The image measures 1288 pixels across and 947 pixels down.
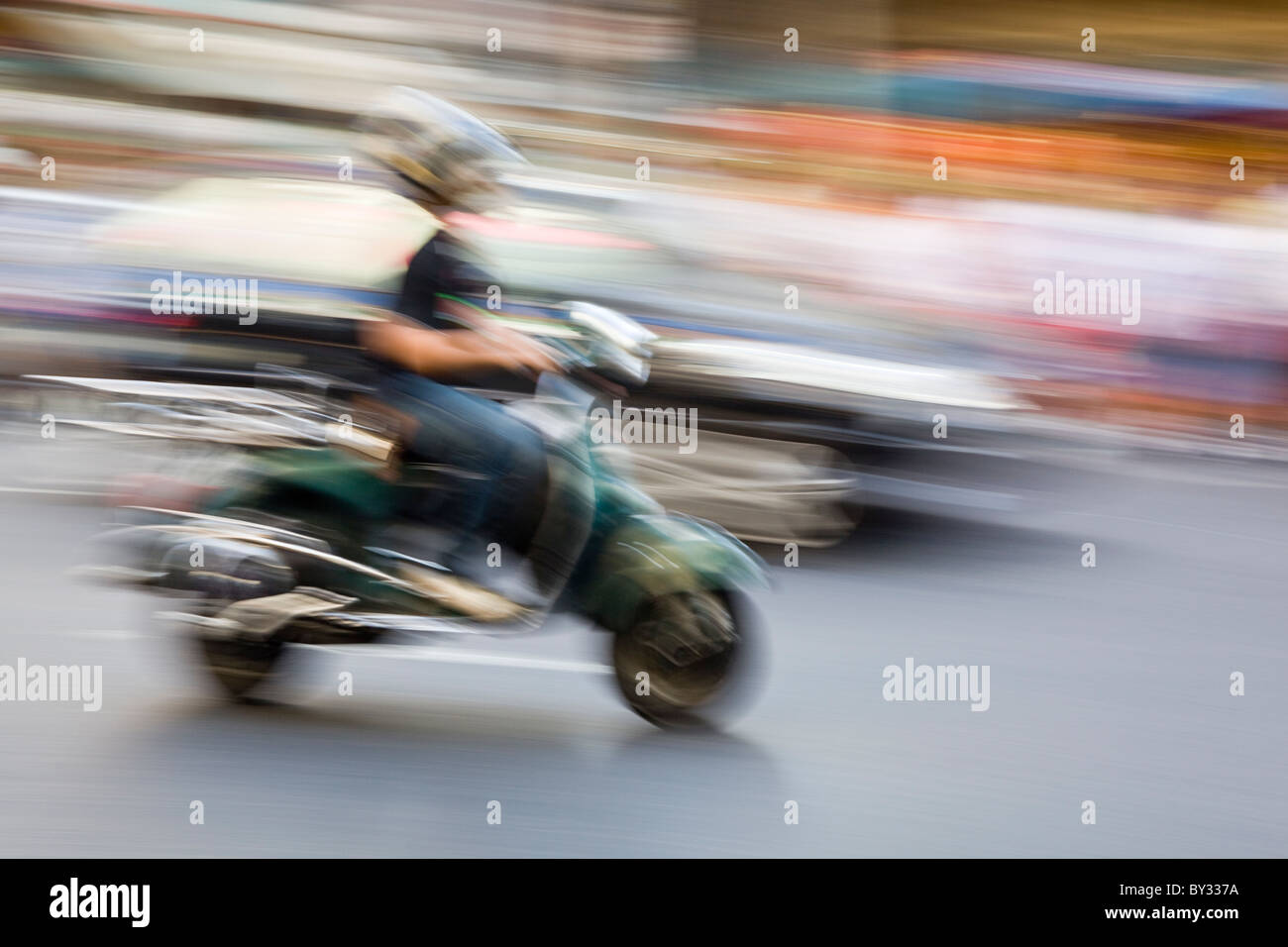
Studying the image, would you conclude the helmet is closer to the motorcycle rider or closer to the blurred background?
the motorcycle rider

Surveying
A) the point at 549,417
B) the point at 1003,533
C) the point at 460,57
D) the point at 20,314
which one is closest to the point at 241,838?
the point at 549,417

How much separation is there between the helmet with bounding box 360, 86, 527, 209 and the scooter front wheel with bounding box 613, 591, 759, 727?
3.82 feet

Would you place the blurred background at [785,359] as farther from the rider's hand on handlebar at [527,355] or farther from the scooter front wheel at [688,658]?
the rider's hand on handlebar at [527,355]

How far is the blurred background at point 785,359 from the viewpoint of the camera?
3564mm

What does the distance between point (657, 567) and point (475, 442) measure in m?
0.56

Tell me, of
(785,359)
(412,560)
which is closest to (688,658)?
(412,560)

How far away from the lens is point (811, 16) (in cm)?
728

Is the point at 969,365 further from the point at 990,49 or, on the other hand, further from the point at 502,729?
the point at 990,49

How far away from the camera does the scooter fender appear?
3.59 meters

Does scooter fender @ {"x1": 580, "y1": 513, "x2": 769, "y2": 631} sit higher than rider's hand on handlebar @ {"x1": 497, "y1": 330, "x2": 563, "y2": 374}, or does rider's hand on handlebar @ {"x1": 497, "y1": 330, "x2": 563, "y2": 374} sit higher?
rider's hand on handlebar @ {"x1": 497, "y1": 330, "x2": 563, "y2": 374}

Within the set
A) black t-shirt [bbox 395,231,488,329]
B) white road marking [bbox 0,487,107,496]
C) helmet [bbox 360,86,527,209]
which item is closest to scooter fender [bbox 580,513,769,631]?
black t-shirt [bbox 395,231,488,329]

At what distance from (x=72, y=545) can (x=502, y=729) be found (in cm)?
214

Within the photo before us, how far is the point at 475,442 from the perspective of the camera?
3.60 m

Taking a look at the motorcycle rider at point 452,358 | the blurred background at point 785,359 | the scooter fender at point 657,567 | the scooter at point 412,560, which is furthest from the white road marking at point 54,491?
the scooter fender at point 657,567
